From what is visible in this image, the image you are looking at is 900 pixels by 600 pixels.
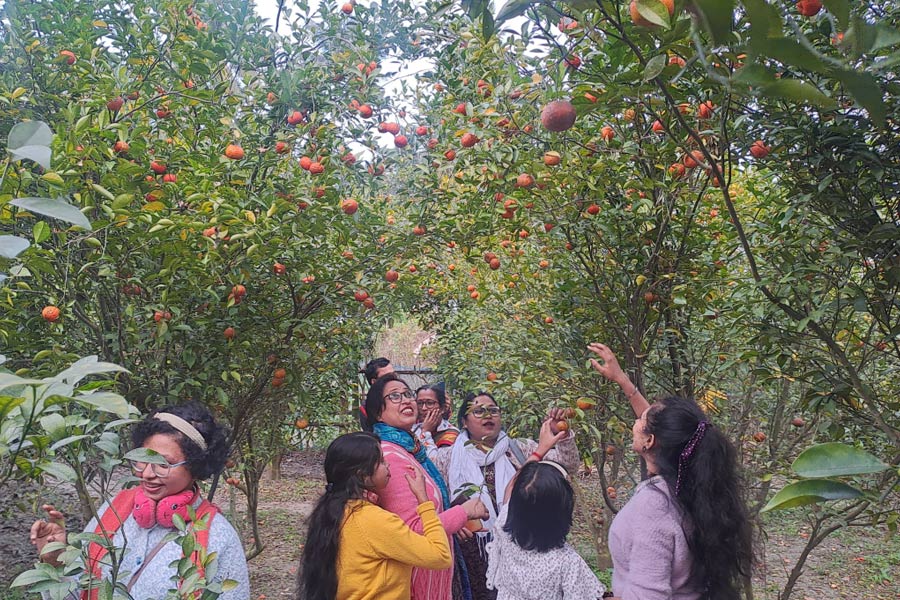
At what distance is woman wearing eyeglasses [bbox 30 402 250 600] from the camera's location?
1.57m

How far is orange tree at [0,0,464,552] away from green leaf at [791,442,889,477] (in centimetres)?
168

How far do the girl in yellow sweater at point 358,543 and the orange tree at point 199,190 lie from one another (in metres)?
0.65

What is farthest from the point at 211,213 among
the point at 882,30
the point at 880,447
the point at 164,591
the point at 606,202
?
the point at 880,447

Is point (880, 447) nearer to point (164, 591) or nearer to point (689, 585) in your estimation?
point (689, 585)

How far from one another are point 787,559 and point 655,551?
14.2 ft

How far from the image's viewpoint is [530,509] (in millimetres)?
2031

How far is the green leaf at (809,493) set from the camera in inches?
19.6

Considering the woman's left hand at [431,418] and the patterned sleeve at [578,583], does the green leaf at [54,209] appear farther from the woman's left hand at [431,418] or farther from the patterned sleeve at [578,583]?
the woman's left hand at [431,418]

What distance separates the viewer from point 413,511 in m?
2.19

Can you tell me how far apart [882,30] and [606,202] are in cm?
182

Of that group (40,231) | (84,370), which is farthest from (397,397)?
(84,370)

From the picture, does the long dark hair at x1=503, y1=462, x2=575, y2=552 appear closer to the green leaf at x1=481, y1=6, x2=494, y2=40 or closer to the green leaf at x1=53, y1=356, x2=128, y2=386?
the green leaf at x1=481, y1=6, x2=494, y2=40

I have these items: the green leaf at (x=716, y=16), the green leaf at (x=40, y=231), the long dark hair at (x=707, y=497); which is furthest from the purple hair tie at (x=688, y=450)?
the green leaf at (x=40, y=231)

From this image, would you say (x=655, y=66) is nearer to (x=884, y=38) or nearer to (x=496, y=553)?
(x=884, y=38)
